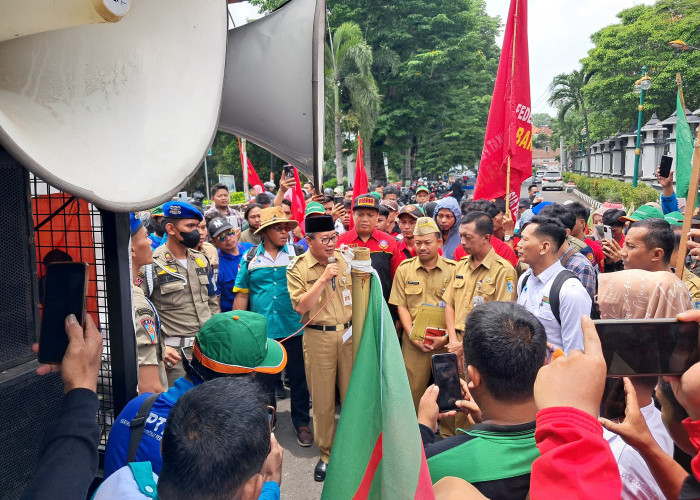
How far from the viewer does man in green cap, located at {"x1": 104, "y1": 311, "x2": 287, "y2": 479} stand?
1.87 metres

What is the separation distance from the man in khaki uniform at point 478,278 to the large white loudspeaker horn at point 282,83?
2344 millimetres

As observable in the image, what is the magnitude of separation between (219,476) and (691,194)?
2514mm

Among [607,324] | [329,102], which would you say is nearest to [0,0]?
[607,324]

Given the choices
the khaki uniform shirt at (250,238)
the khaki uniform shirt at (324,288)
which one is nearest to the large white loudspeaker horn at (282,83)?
the khaki uniform shirt at (324,288)

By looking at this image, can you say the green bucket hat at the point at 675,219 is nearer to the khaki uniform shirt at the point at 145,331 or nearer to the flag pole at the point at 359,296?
the flag pole at the point at 359,296

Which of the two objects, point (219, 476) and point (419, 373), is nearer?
point (219, 476)

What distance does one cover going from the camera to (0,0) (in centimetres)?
110

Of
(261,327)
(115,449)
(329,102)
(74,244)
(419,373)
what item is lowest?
(419,373)

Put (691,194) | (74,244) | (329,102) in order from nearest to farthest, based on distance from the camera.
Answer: (74,244) < (691,194) < (329,102)

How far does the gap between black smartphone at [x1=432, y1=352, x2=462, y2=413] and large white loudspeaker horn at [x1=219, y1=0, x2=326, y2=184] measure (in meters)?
0.87

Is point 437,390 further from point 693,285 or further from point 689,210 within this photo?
point 693,285

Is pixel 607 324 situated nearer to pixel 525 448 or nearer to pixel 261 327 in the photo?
pixel 525 448

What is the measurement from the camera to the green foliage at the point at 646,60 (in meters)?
26.7

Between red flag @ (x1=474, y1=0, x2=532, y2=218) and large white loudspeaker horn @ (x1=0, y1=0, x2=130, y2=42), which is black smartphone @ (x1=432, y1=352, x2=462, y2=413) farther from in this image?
red flag @ (x1=474, y1=0, x2=532, y2=218)
